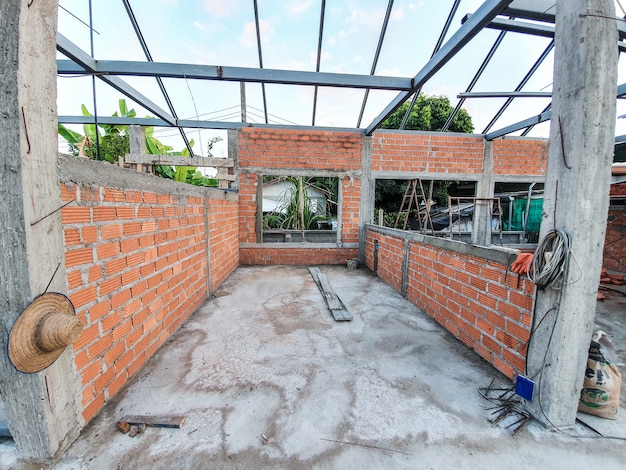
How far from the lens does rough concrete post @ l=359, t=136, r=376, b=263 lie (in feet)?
20.4

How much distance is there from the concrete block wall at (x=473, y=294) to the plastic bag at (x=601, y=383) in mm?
325

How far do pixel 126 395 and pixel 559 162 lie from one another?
3.09 metres

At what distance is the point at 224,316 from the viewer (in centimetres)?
319

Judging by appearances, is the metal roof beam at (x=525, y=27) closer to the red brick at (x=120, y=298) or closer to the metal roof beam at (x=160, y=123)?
the metal roof beam at (x=160, y=123)

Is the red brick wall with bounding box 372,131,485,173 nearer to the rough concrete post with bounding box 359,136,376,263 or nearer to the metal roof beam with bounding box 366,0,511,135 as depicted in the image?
the rough concrete post with bounding box 359,136,376,263

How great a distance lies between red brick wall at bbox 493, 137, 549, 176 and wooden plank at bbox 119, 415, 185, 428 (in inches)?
305

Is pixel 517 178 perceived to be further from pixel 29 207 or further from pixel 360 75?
pixel 29 207

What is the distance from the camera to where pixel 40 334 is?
47.1 inches

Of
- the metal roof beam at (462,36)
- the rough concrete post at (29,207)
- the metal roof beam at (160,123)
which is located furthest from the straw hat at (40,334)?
the metal roof beam at (160,123)

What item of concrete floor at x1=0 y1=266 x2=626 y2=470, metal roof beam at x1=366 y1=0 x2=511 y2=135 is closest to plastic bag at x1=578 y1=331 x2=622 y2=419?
concrete floor at x1=0 y1=266 x2=626 y2=470

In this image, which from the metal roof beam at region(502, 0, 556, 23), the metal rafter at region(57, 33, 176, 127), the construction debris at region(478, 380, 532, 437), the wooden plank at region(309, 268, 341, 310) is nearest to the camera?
the construction debris at region(478, 380, 532, 437)

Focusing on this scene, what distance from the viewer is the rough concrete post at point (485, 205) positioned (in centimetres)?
656

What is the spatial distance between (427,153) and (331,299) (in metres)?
4.61

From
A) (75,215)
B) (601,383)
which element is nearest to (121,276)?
(75,215)
